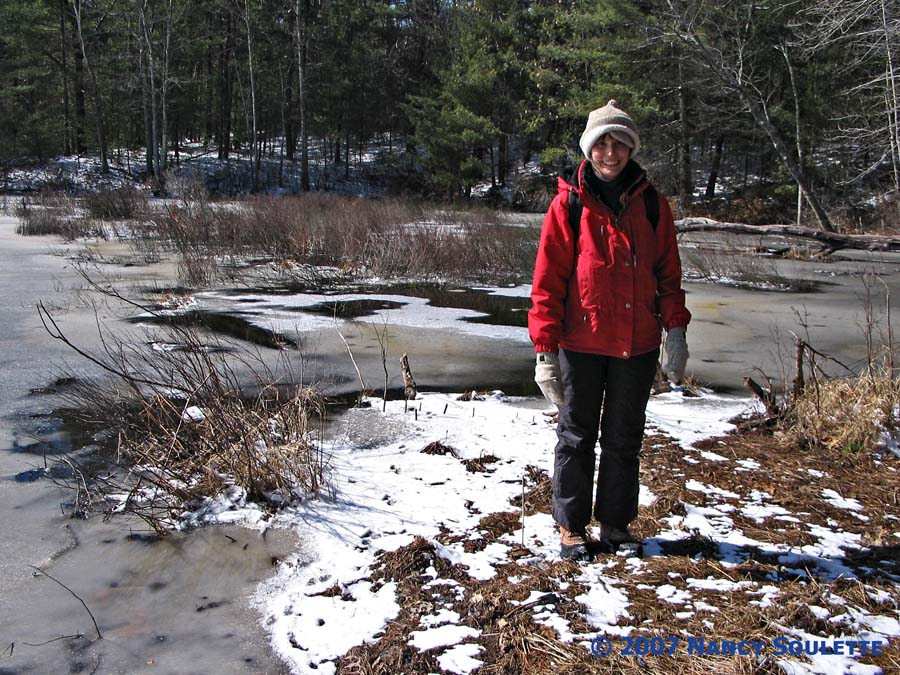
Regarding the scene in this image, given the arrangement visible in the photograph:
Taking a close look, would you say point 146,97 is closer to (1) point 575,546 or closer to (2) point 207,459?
(2) point 207,459

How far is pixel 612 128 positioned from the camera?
253 centimetres

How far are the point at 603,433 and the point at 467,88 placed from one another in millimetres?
28978

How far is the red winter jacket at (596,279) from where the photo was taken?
8.51ft

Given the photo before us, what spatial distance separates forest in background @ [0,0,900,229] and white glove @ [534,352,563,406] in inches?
655

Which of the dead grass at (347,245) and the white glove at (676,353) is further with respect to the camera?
the dead grass at (347,245)

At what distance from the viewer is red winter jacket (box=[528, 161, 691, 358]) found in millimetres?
2594

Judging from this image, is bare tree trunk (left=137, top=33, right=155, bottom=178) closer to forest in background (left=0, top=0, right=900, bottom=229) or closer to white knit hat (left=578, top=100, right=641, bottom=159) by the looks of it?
forest in background (left=0, top=0, right=900, bottom=229)

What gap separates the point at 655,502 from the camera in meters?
3.21

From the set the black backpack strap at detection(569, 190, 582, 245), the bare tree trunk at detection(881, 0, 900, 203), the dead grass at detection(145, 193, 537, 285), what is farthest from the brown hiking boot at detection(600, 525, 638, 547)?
the bare tree trunk at detection(881, 0, 900, 203)

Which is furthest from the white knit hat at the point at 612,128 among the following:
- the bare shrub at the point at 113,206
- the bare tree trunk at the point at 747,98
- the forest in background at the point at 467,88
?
the bare tree trunk at the point at 747,98

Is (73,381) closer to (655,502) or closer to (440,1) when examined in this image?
(655,502)

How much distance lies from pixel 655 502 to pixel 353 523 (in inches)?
55.2

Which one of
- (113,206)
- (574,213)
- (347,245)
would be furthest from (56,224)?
(574,213)

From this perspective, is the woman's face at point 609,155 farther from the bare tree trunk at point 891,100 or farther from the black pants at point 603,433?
the bare tree trunk at point 891,100
